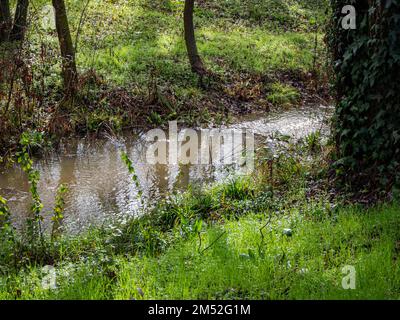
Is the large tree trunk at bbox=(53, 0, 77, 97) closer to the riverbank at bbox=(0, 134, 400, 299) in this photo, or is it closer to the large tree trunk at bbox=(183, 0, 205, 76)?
the large tree trunk at bbox=(183, 0, 205, 76)

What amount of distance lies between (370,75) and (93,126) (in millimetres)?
7958

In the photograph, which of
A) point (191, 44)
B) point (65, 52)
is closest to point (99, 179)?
point (65, 52)

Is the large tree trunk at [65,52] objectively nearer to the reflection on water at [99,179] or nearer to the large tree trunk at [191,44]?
the reflection on water at [99,179]

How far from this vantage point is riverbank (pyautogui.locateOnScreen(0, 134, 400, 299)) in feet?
16.0

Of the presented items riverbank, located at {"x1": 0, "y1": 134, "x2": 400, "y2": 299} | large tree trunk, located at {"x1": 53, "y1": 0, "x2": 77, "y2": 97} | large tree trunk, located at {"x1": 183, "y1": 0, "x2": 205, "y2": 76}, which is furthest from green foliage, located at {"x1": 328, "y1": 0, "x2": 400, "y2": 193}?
large tree trunk, located at {"x1": 183, "y1": 0, "x2": 205, "y2": 76}

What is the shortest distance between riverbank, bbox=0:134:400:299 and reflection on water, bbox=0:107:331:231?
1.18 m

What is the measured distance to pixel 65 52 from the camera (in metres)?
13.7

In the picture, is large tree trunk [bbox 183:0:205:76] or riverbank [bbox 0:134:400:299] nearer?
riverbank [bbox 0:134:400:299]

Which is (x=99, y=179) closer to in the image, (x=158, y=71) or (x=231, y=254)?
(x=231, y=254)

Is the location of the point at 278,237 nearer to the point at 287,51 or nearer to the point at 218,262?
the point at 218,262

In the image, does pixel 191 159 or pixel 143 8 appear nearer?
pixel 191 159

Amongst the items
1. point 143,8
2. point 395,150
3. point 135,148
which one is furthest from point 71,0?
point 395,150

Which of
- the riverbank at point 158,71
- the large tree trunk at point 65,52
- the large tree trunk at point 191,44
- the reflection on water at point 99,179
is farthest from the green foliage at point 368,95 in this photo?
the large tree trunk at point 191,44

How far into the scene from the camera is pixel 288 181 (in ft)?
28.0
